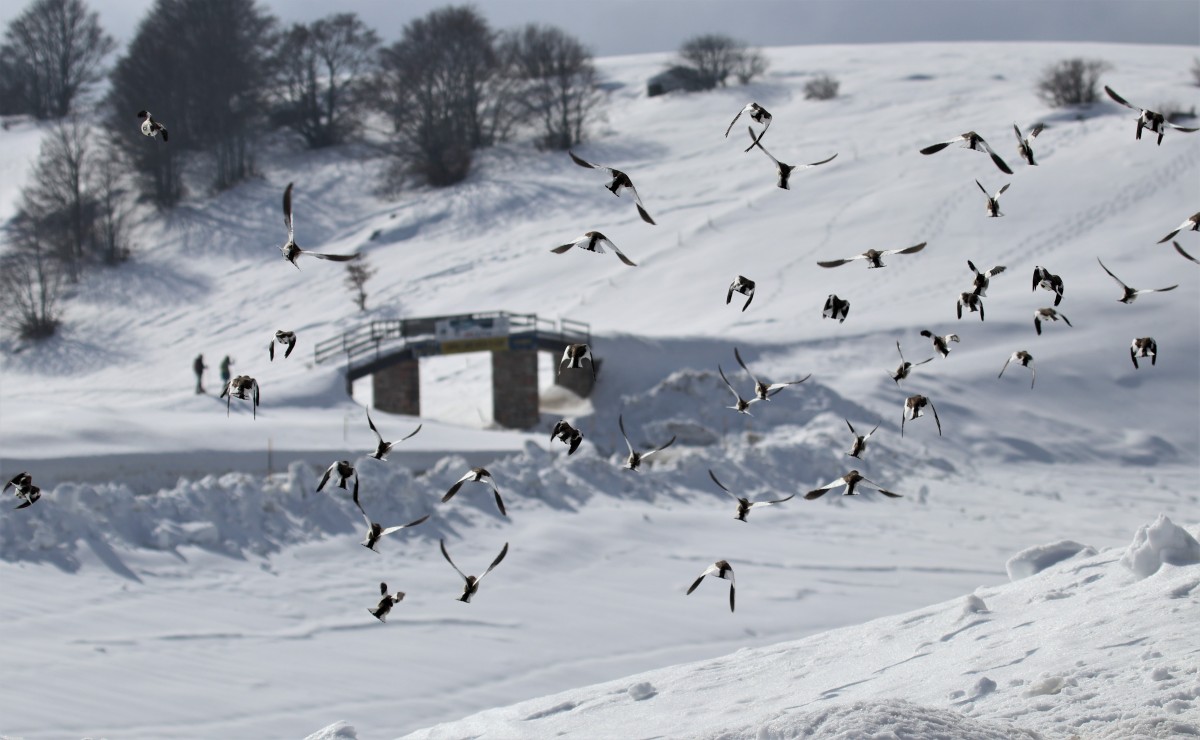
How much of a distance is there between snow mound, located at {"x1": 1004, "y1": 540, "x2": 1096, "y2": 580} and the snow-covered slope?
0.03 metres

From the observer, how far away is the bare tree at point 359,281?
45375 mm

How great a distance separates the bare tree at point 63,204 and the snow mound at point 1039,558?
172ft

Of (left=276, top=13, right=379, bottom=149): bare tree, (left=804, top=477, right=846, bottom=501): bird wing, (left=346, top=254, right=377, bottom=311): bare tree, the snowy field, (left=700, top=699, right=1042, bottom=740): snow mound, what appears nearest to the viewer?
(left=804, top=477, right=846, bottom=501): bird wing

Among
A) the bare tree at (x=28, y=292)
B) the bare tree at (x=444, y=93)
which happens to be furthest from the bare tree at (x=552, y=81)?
the bare tree at (x=28, y=292)

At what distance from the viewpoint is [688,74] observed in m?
77.8

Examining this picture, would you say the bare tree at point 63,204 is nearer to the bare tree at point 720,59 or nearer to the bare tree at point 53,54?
the bare tree at point 53,54

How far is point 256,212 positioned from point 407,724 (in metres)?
53.5

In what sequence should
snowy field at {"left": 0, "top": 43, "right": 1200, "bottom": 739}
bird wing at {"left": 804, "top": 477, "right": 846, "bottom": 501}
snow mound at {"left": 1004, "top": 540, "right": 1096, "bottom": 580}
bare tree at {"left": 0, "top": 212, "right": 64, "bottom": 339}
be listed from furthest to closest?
bare tree at {"left": 0, "top": 212, "right": 64, "bottom": 339}, snow mound at {"left": 1004, "top": 540, "right": 1096, "bottom": 580}, snowy field at {"left": 0, "top": 43, "right": 1200, "bottom": 739}, bird wing at {"left": 804, "top": 477, "right": 846, "bottom": 501}

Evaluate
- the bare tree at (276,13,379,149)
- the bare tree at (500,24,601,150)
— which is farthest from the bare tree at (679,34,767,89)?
the bare tree at (276,13,379,149)

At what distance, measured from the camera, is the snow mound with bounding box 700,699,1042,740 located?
20.8 ft

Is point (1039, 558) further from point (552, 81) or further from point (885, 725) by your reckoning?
point (552, 81)

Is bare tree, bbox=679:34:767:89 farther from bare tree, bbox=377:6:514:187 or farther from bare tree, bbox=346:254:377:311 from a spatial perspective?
bare tree, bbox=346:254:377:311

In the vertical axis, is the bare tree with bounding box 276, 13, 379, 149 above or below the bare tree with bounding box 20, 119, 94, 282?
above

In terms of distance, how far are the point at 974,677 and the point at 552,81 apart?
6653 centimetres
